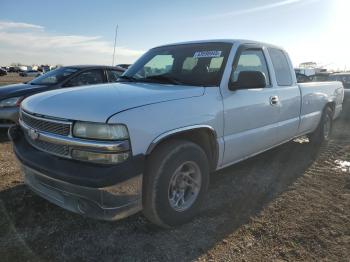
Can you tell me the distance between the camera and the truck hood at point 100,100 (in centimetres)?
276

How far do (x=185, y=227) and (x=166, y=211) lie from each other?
1.26 feet

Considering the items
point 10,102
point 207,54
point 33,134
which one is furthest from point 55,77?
point 33,134

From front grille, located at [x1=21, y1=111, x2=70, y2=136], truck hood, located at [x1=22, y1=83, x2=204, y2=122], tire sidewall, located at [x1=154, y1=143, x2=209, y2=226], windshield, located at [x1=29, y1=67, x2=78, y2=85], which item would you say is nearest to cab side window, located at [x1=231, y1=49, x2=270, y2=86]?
truck hood, located at [x1=22, y1=83, x2=204, y2=122]

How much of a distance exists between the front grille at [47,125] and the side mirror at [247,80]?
1.85 meters

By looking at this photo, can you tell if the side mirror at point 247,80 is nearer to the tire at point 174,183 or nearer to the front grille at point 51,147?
the tire at point 174,183

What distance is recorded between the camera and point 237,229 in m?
3.32

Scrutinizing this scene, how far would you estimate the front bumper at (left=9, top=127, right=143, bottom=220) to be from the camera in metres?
2.62

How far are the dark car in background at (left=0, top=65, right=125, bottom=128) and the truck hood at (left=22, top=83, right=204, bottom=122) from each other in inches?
143

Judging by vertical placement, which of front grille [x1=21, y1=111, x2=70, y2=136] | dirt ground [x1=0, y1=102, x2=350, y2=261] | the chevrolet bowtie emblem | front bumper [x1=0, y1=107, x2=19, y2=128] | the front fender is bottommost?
dirt ground [x1=0, y1=102, x2=350, y2=261]

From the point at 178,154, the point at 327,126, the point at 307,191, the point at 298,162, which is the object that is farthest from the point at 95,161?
the point at 327,126

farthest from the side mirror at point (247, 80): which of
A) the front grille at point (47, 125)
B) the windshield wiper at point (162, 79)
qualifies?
the front grille at point (47, 125)

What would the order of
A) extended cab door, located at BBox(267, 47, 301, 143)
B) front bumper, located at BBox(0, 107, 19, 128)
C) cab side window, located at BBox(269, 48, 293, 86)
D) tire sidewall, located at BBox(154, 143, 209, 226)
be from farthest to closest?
→ front bumper, located at BBox(0, 107, 19, 128) → cab side window, located at BBox(269, 48, 293, 86) → extended cab door, located at BBox(267, 47, 301, 143) → tire sidewall, located at BBox(154, 143, 209, 226)

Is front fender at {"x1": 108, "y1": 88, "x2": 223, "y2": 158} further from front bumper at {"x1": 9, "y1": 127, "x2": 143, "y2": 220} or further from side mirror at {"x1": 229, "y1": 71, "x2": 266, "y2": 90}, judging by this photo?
side mirror at {"x1": 229, "y1": 71, "x2": 266, "y2": 90}

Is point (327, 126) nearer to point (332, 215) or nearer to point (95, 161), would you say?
point (332, 215)
